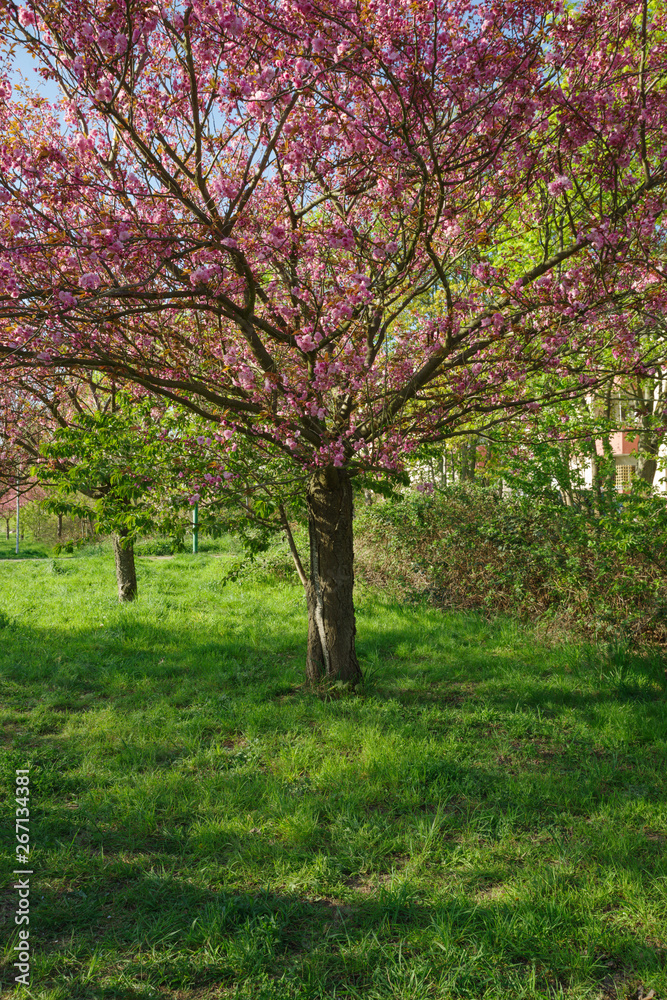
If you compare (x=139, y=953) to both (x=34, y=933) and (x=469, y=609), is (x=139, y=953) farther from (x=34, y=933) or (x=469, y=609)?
(x=469, y=609)

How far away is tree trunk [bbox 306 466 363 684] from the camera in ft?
19.3

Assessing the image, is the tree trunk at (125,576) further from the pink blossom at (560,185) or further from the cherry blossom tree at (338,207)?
the pink blossom at (560,185)

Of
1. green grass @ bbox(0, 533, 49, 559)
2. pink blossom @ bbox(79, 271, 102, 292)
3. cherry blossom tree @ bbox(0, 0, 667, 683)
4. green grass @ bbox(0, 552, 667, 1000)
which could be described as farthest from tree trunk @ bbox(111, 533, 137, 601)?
green grass @ bbox(0, 533, 49, 559)

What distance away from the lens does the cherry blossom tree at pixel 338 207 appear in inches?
152

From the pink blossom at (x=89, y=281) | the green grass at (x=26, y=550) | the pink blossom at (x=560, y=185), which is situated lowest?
A: the green grass at (x=26, y=550)

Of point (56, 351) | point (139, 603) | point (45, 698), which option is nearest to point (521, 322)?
point (56, 351)

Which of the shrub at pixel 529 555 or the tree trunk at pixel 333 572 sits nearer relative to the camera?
the tree trunk at pixel 333 572

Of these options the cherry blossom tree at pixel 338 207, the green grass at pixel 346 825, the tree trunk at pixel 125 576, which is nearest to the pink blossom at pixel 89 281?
the cherry blossom tree at pixel 338 207

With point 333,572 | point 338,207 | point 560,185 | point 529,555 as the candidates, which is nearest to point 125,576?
point 333,572

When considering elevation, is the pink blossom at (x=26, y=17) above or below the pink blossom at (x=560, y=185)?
above

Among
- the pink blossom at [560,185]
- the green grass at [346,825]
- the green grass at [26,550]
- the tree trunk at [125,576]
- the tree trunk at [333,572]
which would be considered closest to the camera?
the green grass at [346,825]

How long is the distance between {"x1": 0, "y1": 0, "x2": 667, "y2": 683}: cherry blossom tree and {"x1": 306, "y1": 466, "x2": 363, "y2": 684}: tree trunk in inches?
1.4

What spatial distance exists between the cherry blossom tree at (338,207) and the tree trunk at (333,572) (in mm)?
36

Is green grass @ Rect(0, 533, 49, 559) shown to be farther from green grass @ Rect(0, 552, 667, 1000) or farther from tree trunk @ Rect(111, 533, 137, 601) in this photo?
green grass @ Rect(0, 552, 667, 1000)
